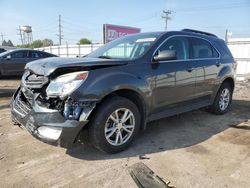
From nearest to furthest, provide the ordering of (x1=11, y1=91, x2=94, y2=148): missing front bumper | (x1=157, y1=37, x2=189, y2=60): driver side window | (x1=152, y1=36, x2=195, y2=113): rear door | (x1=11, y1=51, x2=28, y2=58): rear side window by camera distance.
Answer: (x1=11, y1=91, x2=94, y2=148): missing front bumper → (x1=152, y1=36, x2=195, y2=113): rear door → (x1=157, y1=37, x2=189, y2=60): driver side window → (x1=11, y1=51, x2=28, y2=58): rear side window

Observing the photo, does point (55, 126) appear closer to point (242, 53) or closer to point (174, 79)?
point (174, 79)

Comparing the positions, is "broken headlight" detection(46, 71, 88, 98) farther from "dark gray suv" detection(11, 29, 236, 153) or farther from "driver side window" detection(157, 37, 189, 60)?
"driver side window" detection(157, 37, 189, 60)

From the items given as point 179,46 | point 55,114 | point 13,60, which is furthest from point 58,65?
point 13,60

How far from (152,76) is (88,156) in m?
1.52

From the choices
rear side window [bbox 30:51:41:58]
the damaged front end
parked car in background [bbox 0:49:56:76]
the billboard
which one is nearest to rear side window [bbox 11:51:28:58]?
parked car in background [bbox 0:49:56:76]

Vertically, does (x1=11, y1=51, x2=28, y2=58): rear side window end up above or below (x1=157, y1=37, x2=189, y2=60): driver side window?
below

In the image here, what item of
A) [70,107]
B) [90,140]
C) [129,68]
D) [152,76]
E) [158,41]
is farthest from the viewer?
[158,41]

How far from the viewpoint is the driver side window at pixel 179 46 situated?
420 cm

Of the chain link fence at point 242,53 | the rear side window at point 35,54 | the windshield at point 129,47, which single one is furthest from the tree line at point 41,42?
the windshield at point 129,47

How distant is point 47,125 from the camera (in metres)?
3.05

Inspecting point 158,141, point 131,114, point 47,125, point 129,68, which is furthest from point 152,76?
point 47,125

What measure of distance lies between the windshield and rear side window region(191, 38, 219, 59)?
0.93 metres

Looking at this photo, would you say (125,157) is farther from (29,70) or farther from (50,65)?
(29,70)

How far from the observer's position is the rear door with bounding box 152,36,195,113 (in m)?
3.95
